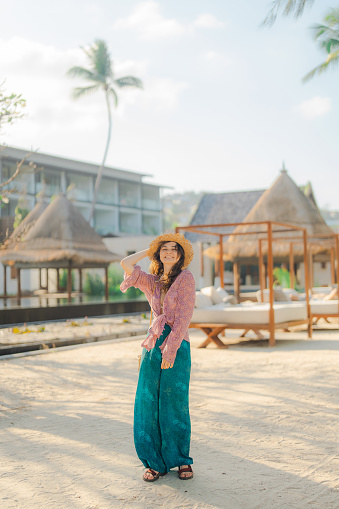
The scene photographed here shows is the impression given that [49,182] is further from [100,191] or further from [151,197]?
[151,197]

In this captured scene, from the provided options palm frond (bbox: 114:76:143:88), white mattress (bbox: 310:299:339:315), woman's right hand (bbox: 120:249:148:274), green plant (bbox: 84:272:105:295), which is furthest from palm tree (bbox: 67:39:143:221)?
woman's right hand (bbox: 120:249:148:274)

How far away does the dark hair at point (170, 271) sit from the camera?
348 centimetres

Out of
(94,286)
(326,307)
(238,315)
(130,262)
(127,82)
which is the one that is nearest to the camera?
(130,262)

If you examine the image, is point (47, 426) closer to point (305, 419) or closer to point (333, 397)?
point (305, 419)

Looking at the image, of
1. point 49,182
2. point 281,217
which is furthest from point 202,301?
point 49,182

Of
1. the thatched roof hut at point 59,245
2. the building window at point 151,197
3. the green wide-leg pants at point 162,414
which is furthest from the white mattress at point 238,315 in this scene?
the building window at point 151,197

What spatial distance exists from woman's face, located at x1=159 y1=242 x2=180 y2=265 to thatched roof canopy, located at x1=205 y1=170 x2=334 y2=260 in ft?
50.4

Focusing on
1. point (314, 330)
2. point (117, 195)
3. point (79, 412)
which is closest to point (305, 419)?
point (79, 412)

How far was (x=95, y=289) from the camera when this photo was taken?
2328 centimetres

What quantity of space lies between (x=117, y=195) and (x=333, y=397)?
2974cm

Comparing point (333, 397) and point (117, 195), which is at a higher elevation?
point (117, 195)

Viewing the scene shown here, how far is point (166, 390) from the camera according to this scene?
326 centimetres

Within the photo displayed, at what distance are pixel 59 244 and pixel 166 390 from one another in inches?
582

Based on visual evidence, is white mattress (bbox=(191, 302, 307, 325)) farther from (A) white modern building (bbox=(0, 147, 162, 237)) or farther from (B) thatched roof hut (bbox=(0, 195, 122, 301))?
(A) white modern building (bbox=(0, 147, 162, 237))
